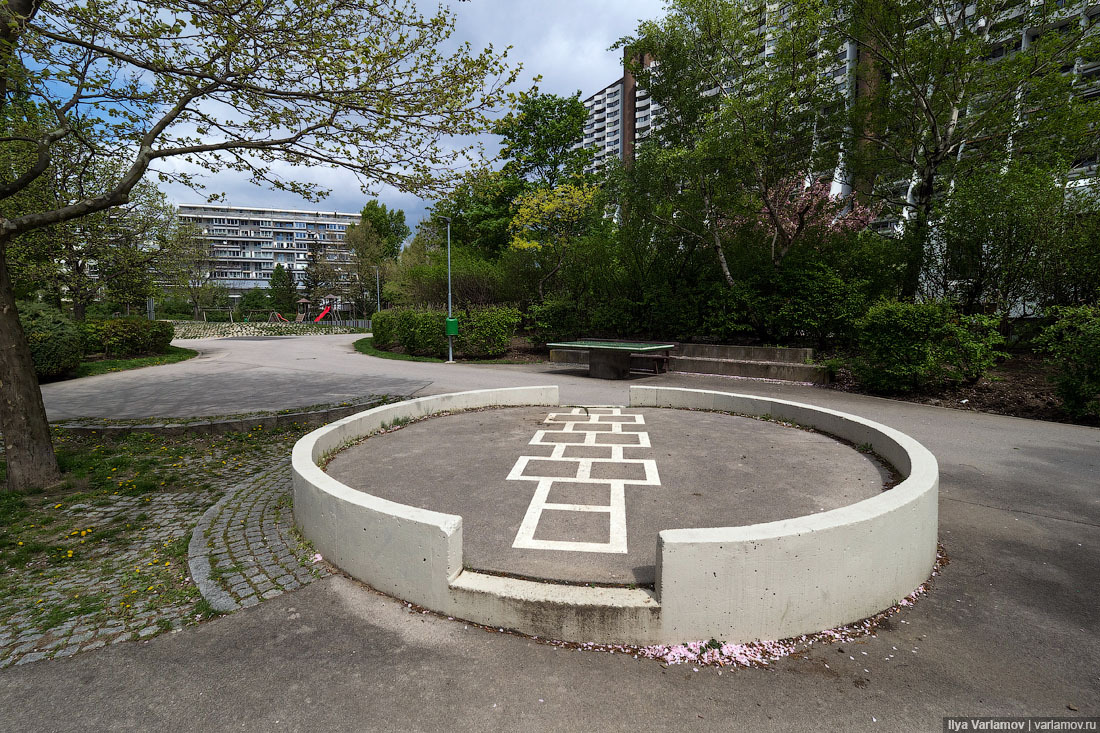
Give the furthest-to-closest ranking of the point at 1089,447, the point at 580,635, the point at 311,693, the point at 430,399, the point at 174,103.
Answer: the point at 430,399, the point at 1089,447, the point at 174,103, the point at 580,635, the point at 311,693

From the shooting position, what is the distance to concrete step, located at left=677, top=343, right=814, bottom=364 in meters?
13.0

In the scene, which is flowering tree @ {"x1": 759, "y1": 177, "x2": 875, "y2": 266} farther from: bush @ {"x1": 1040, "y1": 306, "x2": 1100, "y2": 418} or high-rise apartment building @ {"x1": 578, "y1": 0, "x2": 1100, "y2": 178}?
bush @ {"x1": 1040, "y1": 306, "x2": 1100, "y2": 418}

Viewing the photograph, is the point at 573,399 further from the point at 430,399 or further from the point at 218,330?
the point at 218,330

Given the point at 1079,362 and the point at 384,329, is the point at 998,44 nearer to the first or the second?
the point at 1079,362

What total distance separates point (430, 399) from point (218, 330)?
128 ft

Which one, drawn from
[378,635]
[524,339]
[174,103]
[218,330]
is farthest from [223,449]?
[218,330]

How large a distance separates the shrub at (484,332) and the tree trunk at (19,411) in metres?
12.9

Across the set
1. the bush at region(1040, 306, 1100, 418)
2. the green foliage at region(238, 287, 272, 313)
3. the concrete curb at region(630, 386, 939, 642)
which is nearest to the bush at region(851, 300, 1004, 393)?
the bush at region(1040, 306, 1100, 418)

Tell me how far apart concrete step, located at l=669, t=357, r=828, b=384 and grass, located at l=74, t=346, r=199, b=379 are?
16.6 meters

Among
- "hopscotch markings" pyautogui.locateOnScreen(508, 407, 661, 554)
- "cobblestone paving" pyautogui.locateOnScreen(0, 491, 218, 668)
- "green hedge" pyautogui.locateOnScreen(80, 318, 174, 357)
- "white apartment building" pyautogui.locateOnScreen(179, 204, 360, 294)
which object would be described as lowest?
"cobblestone paving" pyautogui.locateOnScreen(0, 491, 218, 668)

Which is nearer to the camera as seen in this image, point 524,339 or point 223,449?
point 223,449

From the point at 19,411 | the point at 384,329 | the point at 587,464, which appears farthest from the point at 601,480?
the point at 384,329

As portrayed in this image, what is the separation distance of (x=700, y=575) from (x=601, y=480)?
2.18m

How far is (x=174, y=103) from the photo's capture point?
5.93 m
